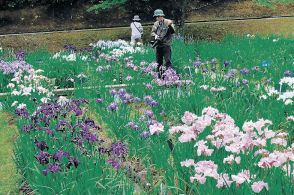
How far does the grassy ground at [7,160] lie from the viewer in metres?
4.59

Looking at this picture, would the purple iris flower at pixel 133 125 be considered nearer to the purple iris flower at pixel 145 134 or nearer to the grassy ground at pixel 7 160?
the purple iris flower at pixel 145 134

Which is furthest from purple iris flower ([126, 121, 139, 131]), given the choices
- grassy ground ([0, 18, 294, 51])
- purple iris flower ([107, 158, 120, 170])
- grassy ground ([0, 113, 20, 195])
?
grassy ground ([0, 18, 294, 51])

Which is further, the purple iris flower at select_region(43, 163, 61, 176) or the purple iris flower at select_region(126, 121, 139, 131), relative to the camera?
the purple iris flower at select_region(126, 121, 139, 131)

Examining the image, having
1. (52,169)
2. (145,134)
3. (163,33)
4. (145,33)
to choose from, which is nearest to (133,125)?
(145,134)

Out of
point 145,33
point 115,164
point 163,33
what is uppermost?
point 163,33

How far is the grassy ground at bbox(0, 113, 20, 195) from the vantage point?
4.59m

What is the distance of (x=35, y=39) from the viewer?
1773cm

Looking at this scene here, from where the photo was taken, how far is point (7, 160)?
5.29 m

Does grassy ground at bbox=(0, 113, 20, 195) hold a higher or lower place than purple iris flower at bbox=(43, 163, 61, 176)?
lower

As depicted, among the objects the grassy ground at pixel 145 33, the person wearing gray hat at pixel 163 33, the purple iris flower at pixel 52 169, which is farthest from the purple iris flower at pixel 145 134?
the grassy ground at pixel 145 33

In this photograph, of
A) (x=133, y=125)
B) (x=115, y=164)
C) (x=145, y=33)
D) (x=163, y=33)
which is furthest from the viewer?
(x=145, y=33)

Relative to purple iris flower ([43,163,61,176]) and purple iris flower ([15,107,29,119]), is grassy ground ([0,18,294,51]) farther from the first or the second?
purple iris flower ([43,163,61,176])

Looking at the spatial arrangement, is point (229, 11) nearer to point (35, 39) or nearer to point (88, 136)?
point (35, 39)

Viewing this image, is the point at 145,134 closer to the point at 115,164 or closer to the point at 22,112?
the point at 115,164
